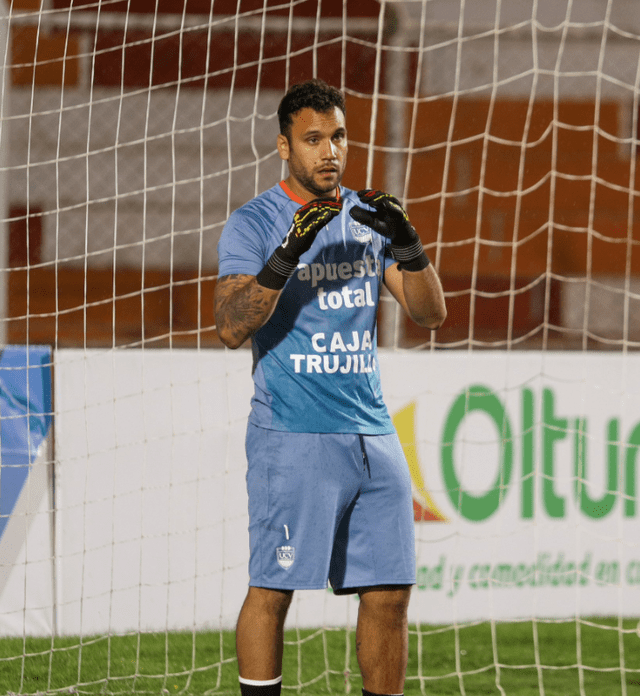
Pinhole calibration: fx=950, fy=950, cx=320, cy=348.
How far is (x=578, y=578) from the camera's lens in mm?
4258

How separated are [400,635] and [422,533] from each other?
186 centimetres

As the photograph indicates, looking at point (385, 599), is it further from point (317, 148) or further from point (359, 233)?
point (317, 148)

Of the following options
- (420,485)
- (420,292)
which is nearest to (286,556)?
(420,292)

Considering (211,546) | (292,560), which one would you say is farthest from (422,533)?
(292,560)

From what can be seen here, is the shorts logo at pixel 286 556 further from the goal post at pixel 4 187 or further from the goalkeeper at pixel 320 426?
the goal post at pixel 4 187

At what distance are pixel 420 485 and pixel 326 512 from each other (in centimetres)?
198

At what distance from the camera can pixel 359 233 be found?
8.09 ft

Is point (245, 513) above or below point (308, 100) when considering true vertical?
below

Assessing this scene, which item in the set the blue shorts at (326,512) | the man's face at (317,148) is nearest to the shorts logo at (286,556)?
the blue shorts at (326,512)

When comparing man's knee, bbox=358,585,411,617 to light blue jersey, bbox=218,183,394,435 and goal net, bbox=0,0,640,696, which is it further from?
goal net, bbox=0,0,640,696

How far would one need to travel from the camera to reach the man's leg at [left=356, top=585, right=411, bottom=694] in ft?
7.82

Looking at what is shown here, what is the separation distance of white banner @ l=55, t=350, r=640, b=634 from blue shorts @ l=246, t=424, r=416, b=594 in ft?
5.81

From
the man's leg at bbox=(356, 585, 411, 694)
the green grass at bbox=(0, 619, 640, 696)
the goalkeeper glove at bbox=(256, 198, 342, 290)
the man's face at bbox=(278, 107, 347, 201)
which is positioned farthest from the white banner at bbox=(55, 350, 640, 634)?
the goalkeeper glove at bbox=(256, 198, 342, 290)

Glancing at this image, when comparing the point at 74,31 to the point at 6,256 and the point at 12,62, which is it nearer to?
the point at 12,62
